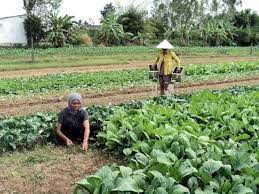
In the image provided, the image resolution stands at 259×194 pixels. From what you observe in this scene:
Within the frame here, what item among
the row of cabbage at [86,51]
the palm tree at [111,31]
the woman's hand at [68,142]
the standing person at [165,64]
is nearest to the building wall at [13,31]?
the row of cabbage at [86,51]

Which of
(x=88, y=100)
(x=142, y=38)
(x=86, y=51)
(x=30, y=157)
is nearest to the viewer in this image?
(x=30, y=157)

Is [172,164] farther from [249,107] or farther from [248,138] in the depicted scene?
[249,107]

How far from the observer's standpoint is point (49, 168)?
20.4ft

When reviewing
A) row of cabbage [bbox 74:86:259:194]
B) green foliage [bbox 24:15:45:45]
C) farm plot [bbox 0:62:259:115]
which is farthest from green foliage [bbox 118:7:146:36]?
row of cabbage [bbox 74:86:259:194]

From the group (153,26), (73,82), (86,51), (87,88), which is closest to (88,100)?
(87,88)

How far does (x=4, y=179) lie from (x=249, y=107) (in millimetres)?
4566

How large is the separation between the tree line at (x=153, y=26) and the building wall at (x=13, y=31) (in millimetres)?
1278

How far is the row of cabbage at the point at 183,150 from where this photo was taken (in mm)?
4570

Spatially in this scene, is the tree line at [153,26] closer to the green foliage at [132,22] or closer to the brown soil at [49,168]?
the green foliage at [132,22]

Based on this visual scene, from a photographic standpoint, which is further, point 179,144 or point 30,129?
point 30,129

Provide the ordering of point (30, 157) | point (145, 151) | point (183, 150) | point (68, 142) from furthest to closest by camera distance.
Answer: point (68, 142) → point (30, 157) → point (145, 151) → point (183, 150)

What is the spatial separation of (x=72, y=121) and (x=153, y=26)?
44.2 meters

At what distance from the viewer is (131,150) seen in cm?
630

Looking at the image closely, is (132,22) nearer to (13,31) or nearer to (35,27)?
(35,27)
